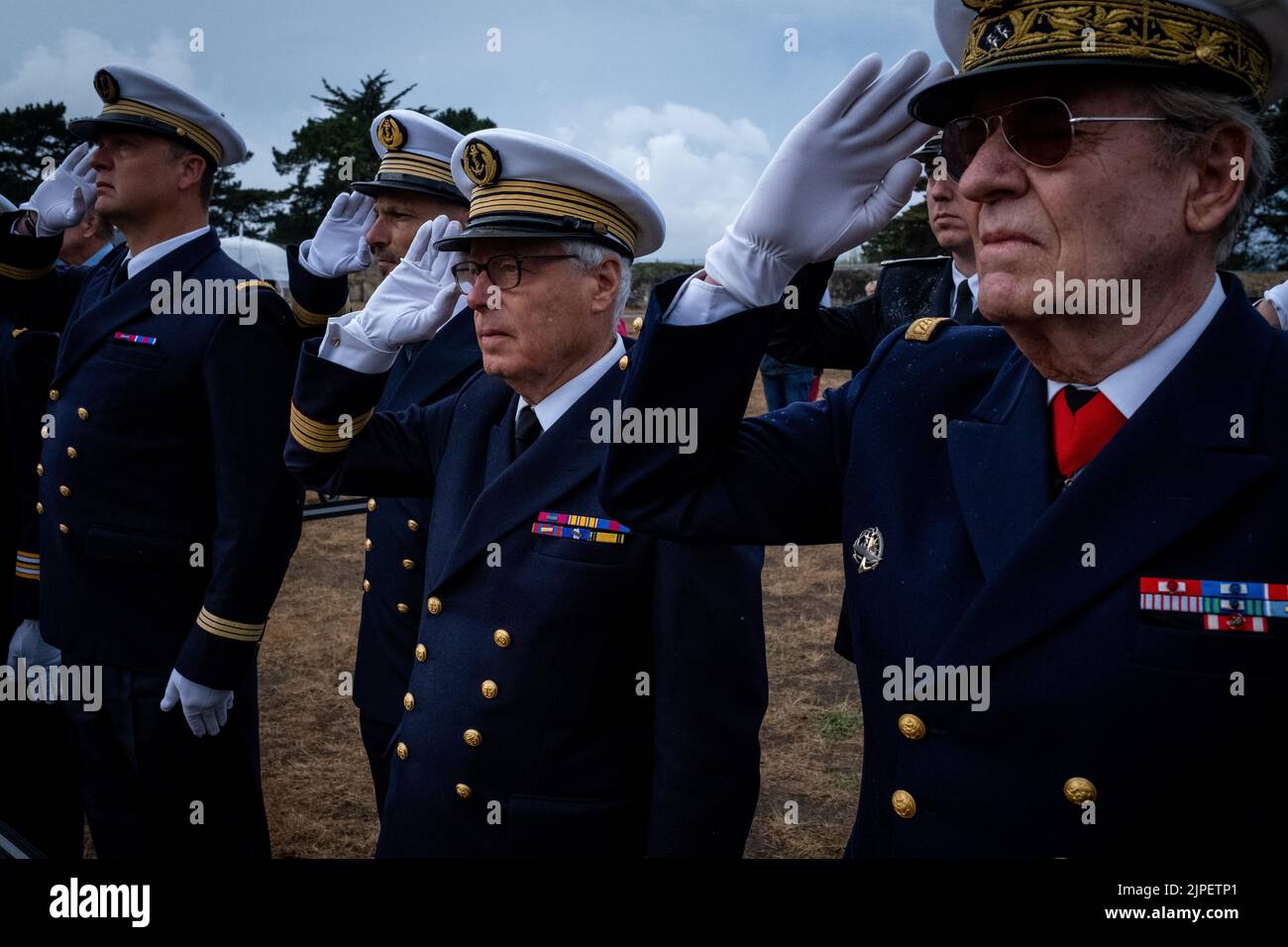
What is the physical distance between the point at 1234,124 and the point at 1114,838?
997mm

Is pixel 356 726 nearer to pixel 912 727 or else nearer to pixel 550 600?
pixel 550 600

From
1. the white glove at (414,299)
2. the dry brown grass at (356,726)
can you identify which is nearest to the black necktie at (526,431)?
the white glove at (414,299)

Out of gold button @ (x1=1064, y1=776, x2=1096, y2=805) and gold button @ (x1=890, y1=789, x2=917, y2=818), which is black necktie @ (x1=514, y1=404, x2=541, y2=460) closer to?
gold button @ (x1=890, y1=789, x2=917, y2=818)

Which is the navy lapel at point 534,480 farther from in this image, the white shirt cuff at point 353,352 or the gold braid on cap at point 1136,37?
the gold braid on cap at point 1136,37

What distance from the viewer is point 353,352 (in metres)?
2.84

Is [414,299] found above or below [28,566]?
above

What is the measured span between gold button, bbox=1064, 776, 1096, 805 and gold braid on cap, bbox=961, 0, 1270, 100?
0.97 meters

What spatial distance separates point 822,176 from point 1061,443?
0.54m

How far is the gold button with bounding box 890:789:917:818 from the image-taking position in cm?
162

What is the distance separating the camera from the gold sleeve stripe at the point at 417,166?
13.6ft

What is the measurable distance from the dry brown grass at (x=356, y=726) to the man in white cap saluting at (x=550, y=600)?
2.26 metres

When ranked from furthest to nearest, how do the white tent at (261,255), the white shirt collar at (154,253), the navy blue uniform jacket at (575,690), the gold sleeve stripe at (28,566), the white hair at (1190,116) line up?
the white tent at (261,255) → the gold sleeve stripe at (28,566) → the white shirt collar at (154,253) → the navy blue uniform jacket at (575,690) → the white hair at (1190,116)

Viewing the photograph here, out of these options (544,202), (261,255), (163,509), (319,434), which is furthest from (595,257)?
(261,255)
